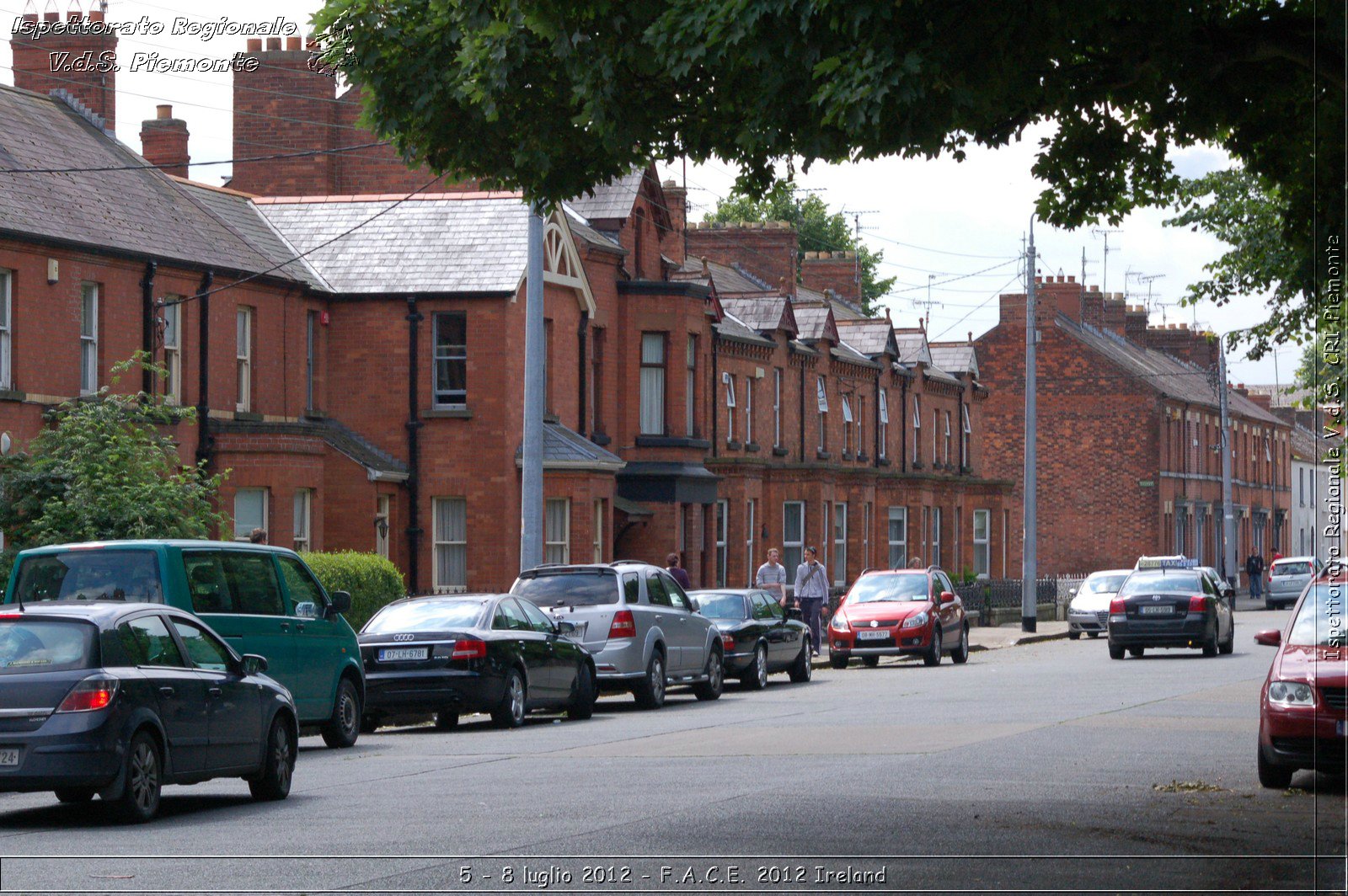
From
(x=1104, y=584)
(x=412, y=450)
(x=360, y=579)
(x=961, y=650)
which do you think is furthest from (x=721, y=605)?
(x=1104, y=584)

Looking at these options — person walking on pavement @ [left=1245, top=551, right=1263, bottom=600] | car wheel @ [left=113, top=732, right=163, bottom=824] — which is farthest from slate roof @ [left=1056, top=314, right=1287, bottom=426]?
car wheel @ [left=113, top=732, right=163, bottom=824]

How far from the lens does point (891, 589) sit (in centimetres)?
3234

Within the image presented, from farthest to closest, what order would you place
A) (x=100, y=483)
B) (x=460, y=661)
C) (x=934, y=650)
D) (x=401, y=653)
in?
1. (x=934, y=650)
2. (x=100, y=483)
3. (x=401, y=653)
4. (x=460, y=661)

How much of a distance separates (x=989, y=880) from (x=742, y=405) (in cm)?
3740

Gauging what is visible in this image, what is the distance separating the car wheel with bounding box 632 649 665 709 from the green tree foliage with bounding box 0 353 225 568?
640cm

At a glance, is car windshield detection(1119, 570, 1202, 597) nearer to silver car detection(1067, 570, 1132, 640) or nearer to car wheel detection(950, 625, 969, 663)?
car wheel detection(950, 625, 969, 663)

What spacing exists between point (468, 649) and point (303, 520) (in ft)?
48.8

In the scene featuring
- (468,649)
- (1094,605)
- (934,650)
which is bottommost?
(934,650)

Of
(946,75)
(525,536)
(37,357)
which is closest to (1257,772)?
(946,75)

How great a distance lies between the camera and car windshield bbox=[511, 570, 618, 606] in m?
22.6

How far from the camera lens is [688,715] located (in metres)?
21.3

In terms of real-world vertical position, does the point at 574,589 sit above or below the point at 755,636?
above

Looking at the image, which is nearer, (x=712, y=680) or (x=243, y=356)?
(x=712, y=680)

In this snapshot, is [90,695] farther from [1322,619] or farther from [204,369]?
[204,369]
